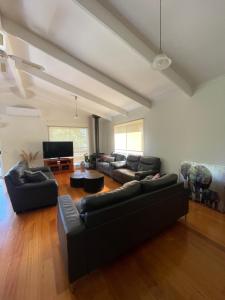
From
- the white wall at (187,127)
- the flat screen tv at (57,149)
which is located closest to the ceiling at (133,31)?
the white wall at (187,127)

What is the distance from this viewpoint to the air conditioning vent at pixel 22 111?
5928 mm

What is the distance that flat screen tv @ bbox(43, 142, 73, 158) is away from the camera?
635cm

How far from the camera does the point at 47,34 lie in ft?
9.21

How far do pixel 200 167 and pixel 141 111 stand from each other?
2778 millimetres

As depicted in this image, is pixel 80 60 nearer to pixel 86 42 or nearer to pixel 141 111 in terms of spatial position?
pixel 86 42

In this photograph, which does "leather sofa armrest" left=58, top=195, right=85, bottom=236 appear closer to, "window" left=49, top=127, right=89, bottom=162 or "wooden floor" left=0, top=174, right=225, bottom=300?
"wooden floor" left=0, top=174, right=225, bottom=300

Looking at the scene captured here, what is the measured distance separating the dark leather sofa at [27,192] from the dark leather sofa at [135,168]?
2004 millimetres

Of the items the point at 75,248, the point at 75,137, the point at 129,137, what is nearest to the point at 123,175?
the point at 129,137

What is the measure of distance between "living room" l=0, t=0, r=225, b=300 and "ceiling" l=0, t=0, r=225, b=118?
2 centimetres

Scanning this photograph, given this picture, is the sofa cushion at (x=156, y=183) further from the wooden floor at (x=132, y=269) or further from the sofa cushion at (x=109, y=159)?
the sofa cushion at (x=109, y=159)

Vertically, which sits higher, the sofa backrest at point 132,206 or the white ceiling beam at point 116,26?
the white ceiling beam at point 116,26

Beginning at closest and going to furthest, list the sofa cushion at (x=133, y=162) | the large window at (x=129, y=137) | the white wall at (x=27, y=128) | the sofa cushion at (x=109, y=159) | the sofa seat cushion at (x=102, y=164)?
the sofa cushion at (x=133, y=162), the large window at (x=129, y=137), the sofa seat cushion at (x=102, y=164), the white wall at (x=27, y=128), the sofa cushion at (x=109, y=159)

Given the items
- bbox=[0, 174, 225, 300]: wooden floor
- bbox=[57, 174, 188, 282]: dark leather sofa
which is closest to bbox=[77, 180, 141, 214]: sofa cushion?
bbox=[57, 174, 188, 282]: dark leather sofa

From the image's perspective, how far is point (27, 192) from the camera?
3.01 metres
